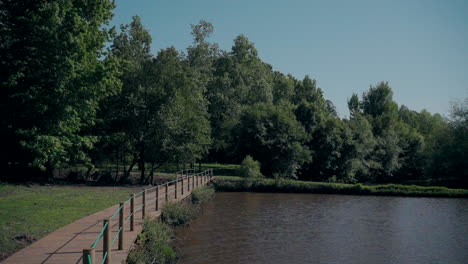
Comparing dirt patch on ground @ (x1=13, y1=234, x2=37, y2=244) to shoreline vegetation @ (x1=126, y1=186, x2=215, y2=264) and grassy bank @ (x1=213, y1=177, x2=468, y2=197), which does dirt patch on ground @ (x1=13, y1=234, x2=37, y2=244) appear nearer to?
shoreline vegetation @ (x1=126, y1=186, x2=215, y2=264)

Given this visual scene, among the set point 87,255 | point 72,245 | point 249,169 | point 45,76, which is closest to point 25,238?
point 72,245

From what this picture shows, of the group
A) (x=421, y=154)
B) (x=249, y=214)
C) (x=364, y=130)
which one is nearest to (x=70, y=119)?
(x=249, y=214)

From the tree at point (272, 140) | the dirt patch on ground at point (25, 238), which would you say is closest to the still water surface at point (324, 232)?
the dirt patch on ground at point (25, 238)

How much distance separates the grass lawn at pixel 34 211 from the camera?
11.8 metres

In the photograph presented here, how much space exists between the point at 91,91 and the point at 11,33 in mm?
5737

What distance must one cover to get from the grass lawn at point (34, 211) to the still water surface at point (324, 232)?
4433 millimetres

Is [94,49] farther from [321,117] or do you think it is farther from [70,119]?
[321,117]

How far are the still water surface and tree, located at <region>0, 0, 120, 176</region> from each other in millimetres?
10328

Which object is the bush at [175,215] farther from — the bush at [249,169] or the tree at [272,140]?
the tree at [272,140]

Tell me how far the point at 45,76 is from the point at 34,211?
38.3 ft

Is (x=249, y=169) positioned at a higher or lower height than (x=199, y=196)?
higher

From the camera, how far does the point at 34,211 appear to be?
16.2m

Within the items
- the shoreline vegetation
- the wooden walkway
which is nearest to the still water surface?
the shoreline vegetation

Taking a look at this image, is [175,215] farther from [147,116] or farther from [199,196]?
[147,116]
